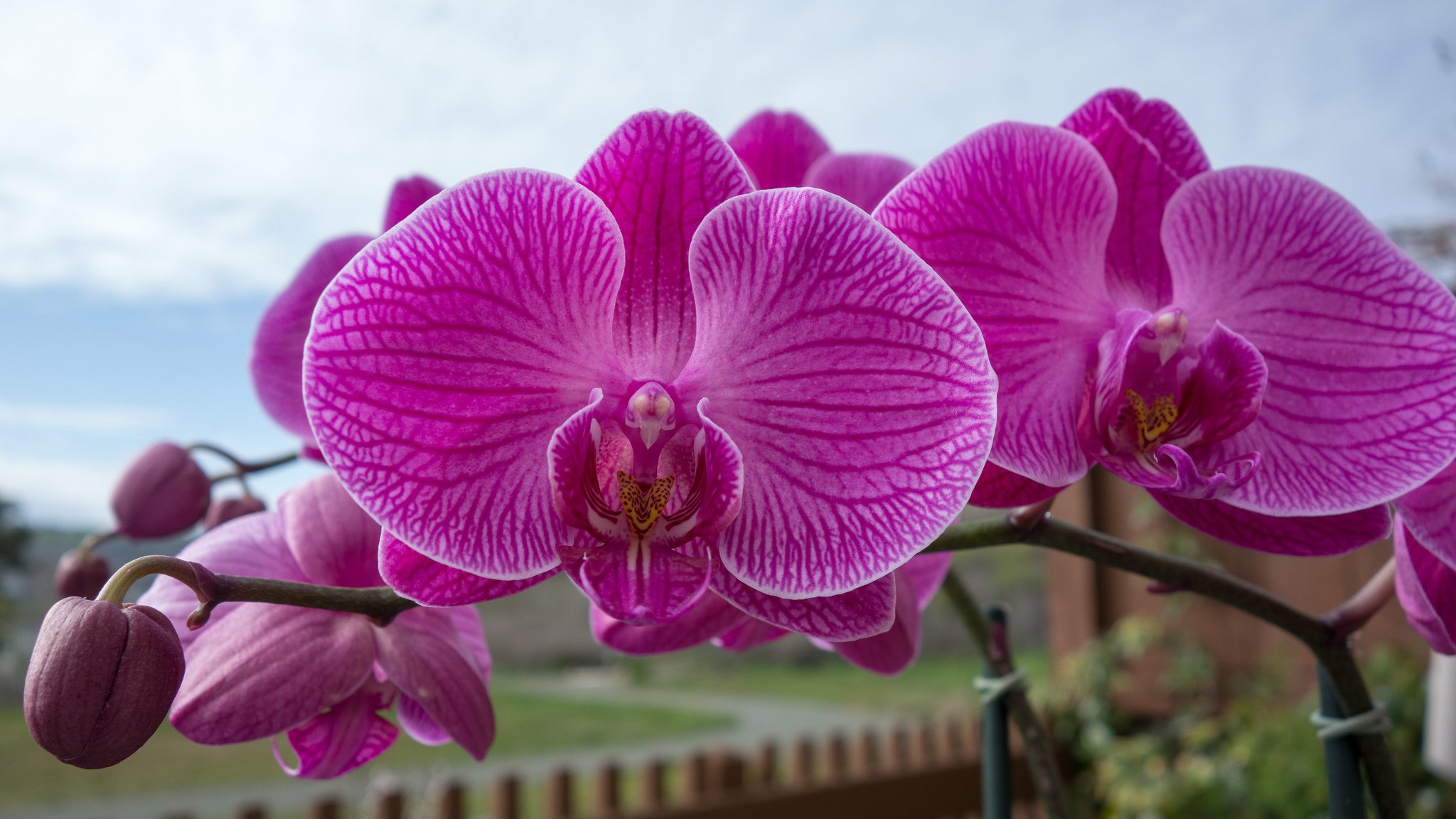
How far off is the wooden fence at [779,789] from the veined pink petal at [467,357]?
1630mm

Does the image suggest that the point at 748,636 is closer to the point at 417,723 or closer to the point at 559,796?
the point at 417,723

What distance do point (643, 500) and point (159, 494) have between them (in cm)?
21

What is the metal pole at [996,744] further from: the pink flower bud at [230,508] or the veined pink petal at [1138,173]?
the pink flower bud at [230,508]

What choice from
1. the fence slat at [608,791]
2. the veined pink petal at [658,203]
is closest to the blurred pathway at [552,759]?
the fence slat at [608,791]

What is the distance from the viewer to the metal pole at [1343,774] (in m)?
0.33

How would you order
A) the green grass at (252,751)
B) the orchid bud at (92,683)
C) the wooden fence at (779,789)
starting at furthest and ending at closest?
the green grass at (252,751) < the wooden fence at (779,789) < the orchid bud at (92,683)

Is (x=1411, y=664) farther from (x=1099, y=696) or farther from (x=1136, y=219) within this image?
(x=1136, y=219)

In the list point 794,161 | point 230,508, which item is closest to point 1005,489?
point 794,161

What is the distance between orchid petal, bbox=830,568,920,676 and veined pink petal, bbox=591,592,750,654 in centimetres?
4

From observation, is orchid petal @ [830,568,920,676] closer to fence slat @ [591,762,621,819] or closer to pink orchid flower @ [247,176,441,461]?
pink orchid flower @ [247,176,441,461]

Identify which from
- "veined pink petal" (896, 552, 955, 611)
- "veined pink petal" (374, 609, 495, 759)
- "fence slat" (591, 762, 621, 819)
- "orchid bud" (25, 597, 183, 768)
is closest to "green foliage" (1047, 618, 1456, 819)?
"fence slat" (591, 762, 621, 819)

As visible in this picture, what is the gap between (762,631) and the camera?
303 mm

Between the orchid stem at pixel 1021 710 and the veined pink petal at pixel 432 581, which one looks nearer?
the veined pink petal at pixel 432 581

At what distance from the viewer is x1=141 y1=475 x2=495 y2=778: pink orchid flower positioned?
0.85ft
